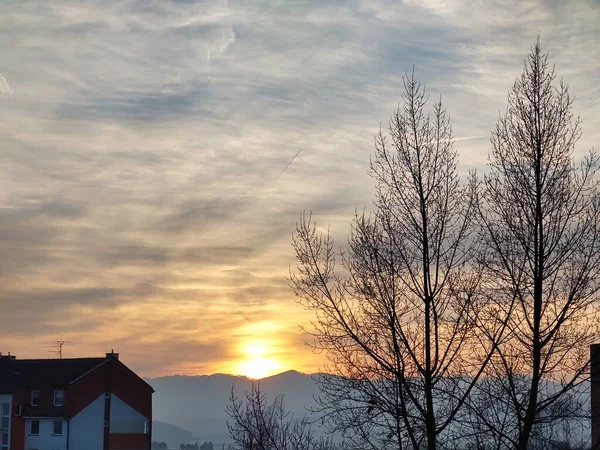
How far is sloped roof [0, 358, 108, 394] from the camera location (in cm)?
7869

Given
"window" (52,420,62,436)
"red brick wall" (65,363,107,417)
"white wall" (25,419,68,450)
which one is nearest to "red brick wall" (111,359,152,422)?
"red brick wall" (65,363,107,417)

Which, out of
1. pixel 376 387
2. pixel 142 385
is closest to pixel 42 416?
pixel 142 385

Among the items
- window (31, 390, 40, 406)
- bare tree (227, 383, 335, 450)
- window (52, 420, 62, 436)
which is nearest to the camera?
bare tree (227, 383, 335, 450)

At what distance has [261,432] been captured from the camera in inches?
760

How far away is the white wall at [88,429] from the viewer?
75312 mm

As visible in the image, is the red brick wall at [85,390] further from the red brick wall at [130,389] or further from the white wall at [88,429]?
the red brick wall at [130,389]

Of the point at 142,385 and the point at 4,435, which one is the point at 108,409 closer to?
the point at 142,385

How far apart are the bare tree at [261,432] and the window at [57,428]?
6020 centimetres

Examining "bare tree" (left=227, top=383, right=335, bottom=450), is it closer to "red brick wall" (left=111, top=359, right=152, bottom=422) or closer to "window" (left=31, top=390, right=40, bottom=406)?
"red brick wall" (left=111, top=359, right=152, bottom=422)

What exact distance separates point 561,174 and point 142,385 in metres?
71.1

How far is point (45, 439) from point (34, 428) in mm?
1712

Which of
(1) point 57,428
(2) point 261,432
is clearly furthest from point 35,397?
(2) point 261,432

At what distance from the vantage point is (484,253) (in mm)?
16625

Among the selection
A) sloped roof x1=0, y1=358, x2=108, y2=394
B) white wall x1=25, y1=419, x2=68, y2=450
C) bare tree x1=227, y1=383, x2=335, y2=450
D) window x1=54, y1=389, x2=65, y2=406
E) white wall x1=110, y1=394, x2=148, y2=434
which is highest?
sloped roof x1=0, y1=358, x2=108, y2=394
